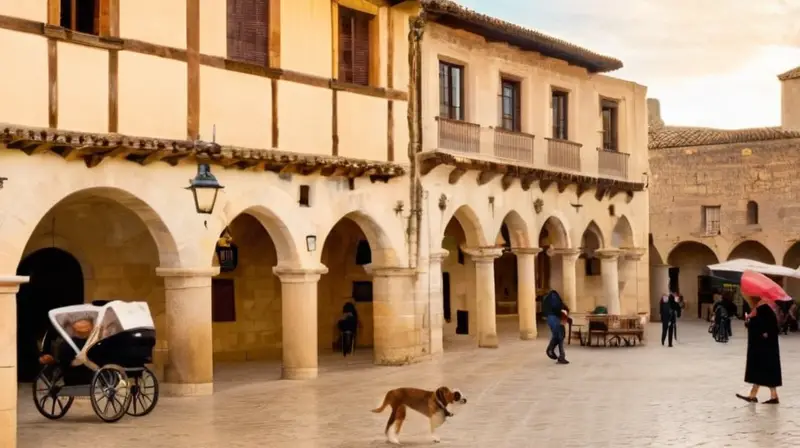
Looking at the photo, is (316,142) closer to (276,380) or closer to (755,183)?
(276,380)

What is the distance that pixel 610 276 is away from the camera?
30.1m

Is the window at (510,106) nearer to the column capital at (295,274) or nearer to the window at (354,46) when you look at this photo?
the window at (354,46)

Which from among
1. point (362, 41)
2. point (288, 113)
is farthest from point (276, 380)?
point (362, 41)

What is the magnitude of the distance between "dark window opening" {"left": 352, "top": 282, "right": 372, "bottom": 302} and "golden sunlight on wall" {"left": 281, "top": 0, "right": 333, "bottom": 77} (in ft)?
23.8

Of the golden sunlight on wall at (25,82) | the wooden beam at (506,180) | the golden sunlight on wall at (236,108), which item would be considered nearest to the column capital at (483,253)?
the wooden beam at (506,180)

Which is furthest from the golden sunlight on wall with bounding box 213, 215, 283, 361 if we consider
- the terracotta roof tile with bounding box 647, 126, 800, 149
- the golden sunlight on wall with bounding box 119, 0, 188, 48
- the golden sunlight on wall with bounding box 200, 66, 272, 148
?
the terracotta roof tile with bounding box 647, 126, 800, 149

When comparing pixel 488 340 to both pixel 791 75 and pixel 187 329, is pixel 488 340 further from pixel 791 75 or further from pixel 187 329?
pixel 791 75

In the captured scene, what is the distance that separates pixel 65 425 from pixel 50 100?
3.80 meters

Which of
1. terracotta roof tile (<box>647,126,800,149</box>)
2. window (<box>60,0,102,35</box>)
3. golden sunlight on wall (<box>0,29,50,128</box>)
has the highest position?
terracotta roof tile (<box>647,126,800,149</box>)

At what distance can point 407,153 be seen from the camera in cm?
2083

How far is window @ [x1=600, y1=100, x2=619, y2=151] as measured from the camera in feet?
99.1

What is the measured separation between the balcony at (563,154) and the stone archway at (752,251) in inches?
511

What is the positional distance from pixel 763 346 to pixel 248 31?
838 centimetres

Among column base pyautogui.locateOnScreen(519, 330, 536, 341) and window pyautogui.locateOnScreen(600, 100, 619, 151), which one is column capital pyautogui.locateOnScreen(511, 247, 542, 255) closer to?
column base pyautogui.locateOnScreen(519, 330, 536, 341)
